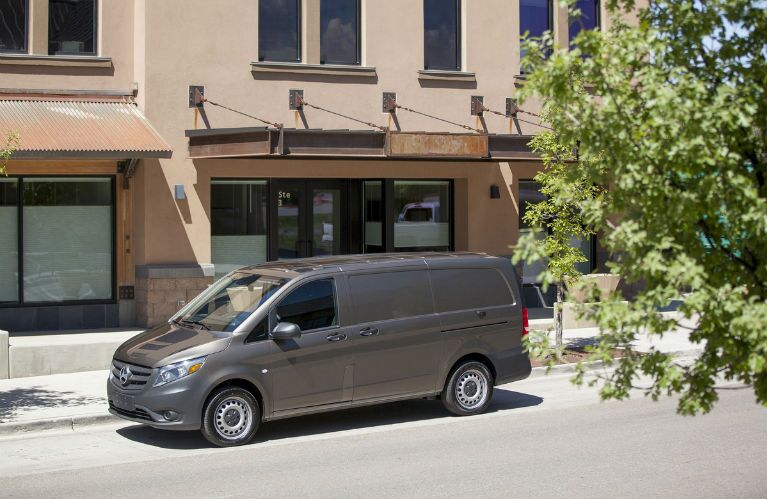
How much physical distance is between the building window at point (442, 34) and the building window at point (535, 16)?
1.61 m

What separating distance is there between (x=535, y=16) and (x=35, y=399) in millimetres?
13845

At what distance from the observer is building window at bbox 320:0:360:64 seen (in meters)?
20.0

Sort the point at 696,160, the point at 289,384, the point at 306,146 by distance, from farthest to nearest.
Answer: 1. the point at 306,146
2. the point at 289,384
3. the point at 696,160

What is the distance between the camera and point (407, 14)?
67.1 ft

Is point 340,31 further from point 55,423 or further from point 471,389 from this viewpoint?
point 55,423

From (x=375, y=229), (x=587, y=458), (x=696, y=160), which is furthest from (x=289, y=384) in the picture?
(x=375, y=229)

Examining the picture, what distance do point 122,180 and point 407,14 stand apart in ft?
21.7

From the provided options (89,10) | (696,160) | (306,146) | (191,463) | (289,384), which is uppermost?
(89,10)

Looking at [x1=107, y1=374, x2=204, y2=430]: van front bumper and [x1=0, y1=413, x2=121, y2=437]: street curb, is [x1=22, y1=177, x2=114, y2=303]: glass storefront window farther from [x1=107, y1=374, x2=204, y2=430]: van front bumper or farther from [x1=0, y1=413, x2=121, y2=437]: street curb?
[x1=107, y1=374, x2=204, y2=430]: van front bumper

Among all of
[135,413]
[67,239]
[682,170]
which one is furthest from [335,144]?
[682,170]

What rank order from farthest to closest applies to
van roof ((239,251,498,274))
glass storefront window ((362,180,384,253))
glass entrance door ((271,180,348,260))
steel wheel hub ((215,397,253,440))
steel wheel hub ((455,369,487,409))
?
glass storefront window ((362,180,384,253)) → glass entrance door ((271,180,348,260)) → steel wheel hub ((455,369,487,409)) → van roof ((239,251,498,274)) → steel wheel hub ((215,397,253,440))

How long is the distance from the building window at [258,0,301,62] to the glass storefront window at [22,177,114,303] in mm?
3979

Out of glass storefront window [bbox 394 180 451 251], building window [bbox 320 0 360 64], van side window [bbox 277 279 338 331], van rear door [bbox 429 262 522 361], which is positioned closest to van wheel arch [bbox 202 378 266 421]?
van side window [bbox 277 279 338 331]

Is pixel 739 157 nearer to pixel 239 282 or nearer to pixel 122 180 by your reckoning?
pixel 239 282
